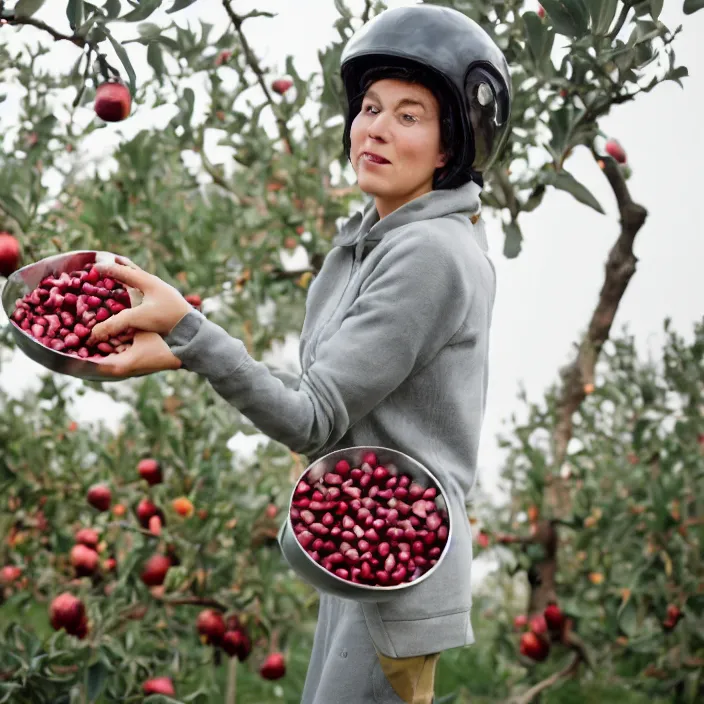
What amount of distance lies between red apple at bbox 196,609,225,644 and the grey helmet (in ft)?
4.40

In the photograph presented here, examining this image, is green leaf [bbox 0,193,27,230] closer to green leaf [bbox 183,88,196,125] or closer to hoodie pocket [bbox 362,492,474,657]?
green leaf [bbox 183,88,196,125]

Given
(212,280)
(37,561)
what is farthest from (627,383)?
(37,561)

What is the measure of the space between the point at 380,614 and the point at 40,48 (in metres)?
1.85

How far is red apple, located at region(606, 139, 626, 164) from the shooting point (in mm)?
2273

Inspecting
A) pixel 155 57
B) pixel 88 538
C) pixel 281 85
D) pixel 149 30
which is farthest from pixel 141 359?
pixel 281 85

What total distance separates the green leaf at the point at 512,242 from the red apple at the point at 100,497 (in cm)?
98

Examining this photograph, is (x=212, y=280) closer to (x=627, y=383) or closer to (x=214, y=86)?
(x=214, y=86)

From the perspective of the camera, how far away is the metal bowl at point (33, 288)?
97 centimetres

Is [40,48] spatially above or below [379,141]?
below

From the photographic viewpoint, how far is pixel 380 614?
42.2 inches

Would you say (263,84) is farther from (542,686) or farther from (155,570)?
(542,686)

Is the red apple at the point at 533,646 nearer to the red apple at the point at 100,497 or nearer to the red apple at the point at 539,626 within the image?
the red apple at the point at 539,626

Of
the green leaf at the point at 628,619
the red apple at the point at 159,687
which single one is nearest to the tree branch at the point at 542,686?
the green leaf at the point at 628,619

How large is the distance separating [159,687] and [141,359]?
1.30 metres
